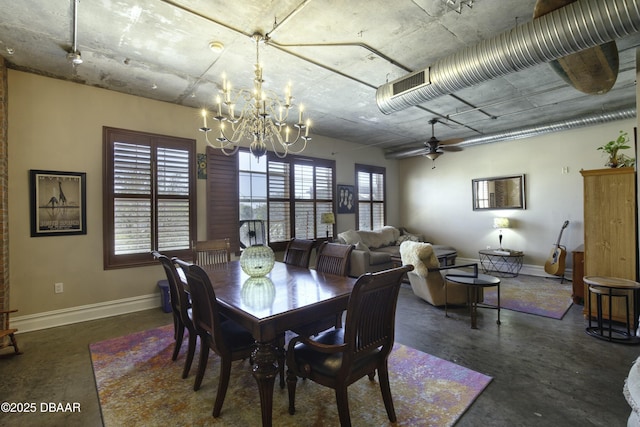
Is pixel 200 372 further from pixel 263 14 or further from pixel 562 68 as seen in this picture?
pixel 562 68

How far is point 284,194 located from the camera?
231 inches

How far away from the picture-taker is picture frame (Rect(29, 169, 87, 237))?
11.6 ft

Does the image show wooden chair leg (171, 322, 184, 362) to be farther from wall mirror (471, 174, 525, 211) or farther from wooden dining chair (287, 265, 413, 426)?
wall mirror (471, 174, 525, 211)

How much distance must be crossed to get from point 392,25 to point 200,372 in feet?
11.1

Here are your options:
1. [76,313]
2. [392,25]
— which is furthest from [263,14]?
[76,313]

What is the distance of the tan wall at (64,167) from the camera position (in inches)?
136

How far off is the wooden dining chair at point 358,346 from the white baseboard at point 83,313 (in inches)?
128

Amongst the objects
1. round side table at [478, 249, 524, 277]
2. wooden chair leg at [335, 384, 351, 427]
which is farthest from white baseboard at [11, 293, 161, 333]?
round side table at [478, 249, 524, 277]

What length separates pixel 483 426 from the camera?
6.21 ft

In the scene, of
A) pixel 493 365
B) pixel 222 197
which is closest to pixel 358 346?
pixel 493 365

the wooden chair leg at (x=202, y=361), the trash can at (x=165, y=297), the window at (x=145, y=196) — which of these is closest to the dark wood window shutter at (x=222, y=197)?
the window at (x=145, y=196)

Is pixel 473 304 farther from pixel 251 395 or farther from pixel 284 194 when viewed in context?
pixel 284 194

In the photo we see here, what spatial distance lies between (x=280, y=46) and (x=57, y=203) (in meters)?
3.34

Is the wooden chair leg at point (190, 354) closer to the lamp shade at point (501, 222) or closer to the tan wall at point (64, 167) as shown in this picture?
the tan wall at point (64, 167)
